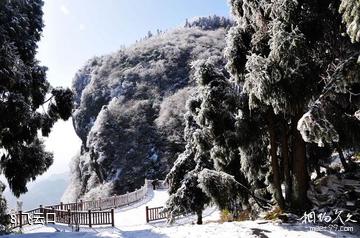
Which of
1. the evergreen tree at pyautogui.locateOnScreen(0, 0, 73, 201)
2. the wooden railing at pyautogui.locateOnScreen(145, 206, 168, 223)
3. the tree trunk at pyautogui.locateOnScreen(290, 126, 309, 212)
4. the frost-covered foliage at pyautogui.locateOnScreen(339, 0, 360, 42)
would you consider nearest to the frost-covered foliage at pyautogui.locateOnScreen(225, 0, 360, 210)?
the tree trunk at pyautogui.locateOnScreen(290, 126, 309, 212)

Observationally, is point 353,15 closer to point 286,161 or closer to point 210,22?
point 286,161

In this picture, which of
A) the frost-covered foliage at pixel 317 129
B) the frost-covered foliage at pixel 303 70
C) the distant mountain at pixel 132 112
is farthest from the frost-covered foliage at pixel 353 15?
the distant mountain at pixel 132 112

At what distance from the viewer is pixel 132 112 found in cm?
6019

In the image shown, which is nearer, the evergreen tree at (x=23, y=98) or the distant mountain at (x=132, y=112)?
the evergreen tree at (x=23, y=98)

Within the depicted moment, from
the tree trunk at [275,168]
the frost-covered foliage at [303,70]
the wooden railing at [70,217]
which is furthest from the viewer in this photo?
the wooden railing at [70,217]

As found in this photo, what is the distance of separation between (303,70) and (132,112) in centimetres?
5107

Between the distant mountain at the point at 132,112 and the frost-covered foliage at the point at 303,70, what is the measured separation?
39.2m

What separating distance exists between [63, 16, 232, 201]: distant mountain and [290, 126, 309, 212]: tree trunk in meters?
38.3

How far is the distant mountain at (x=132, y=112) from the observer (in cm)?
5259

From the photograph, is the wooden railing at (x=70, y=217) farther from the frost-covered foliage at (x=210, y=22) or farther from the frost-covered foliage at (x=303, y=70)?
the frost-covered foliage at (x=210, y=22)

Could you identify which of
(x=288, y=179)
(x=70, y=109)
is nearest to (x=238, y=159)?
(x=288, y=179)

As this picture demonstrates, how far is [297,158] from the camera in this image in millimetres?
Answer: 11852

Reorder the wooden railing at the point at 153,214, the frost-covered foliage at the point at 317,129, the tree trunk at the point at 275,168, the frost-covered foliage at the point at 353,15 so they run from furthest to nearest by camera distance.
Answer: the wooden railing at the point at 153,214 → the tree trunk at the point at 275,168 → the frost-covered foliage at the point at 317,129 → the frost-covered foliage at the point at 353,15

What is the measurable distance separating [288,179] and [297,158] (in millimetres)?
785
